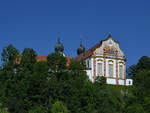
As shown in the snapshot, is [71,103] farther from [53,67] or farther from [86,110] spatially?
[53,67]

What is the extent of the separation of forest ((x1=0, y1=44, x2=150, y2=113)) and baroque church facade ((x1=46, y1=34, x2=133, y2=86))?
8.96 m

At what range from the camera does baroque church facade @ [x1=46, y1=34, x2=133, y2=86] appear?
75625 millimetres

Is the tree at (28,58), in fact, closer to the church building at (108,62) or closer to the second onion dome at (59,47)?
the church building at (108,62)

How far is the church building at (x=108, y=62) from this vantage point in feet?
248

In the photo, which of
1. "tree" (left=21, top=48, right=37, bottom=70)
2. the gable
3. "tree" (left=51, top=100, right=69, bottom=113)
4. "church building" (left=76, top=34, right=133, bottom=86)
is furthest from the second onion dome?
"tree" (left=51, top=100, right=69, bottom=113)

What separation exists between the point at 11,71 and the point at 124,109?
18552mm

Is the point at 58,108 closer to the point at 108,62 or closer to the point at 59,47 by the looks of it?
the point at 108,62

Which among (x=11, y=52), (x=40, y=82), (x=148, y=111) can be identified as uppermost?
(x=11, y=52)

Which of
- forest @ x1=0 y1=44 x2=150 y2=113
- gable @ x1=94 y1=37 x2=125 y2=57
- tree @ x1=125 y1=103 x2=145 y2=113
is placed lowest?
tree @ x1=125 y1=103 x2=145 y2=113

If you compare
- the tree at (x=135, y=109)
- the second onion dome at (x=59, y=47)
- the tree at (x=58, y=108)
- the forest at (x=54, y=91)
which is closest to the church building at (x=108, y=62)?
the forest at (x=54, y=91)

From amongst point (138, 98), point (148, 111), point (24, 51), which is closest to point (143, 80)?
point (138, 98)

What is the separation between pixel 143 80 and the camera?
6544 cm

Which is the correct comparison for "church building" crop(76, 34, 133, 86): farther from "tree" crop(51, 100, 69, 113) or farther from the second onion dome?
"tree" crop(51, 100, 69, 113)

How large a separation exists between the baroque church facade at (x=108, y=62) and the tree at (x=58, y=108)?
76.5 ft
